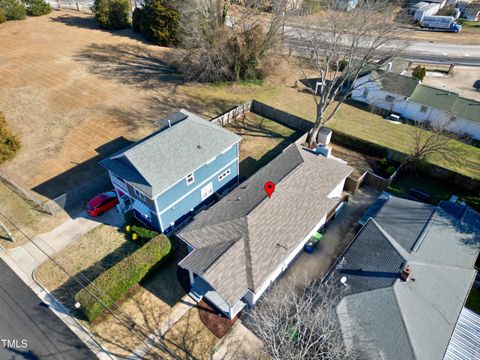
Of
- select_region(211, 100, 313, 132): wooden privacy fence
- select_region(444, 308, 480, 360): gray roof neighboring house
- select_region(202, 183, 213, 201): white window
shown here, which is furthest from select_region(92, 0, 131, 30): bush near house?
select_region(444, 308, 480, 360): gray roof neighboring house

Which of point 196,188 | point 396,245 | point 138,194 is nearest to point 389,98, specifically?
point 396,245

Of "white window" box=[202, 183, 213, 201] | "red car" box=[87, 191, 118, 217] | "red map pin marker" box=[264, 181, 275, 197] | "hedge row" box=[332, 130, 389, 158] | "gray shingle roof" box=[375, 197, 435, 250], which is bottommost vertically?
"red car" box=[87, 191, 118, 217]

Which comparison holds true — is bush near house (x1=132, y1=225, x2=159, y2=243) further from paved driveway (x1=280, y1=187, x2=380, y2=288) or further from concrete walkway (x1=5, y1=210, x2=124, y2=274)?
paved driveway (x1=280, y1=187, x2=380, y2=288)

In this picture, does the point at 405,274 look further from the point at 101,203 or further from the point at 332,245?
the point at 101,203

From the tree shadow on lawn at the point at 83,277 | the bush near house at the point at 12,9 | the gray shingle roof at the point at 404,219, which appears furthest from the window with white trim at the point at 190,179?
the bush near house at the point at 12,9

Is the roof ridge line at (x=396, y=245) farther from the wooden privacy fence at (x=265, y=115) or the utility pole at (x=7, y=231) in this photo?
the utility pole at (x=7, y=231)

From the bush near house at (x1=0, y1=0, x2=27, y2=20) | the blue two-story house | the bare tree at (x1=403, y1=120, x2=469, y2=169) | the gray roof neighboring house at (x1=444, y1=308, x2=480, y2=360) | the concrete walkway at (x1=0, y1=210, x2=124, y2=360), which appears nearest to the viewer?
the gray roof neighboring house at (x1=444, y1=308, x2=480, y2=360)

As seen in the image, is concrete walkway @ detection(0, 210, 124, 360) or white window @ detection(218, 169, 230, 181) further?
white window @ detection(218, 169, 230, 181)
